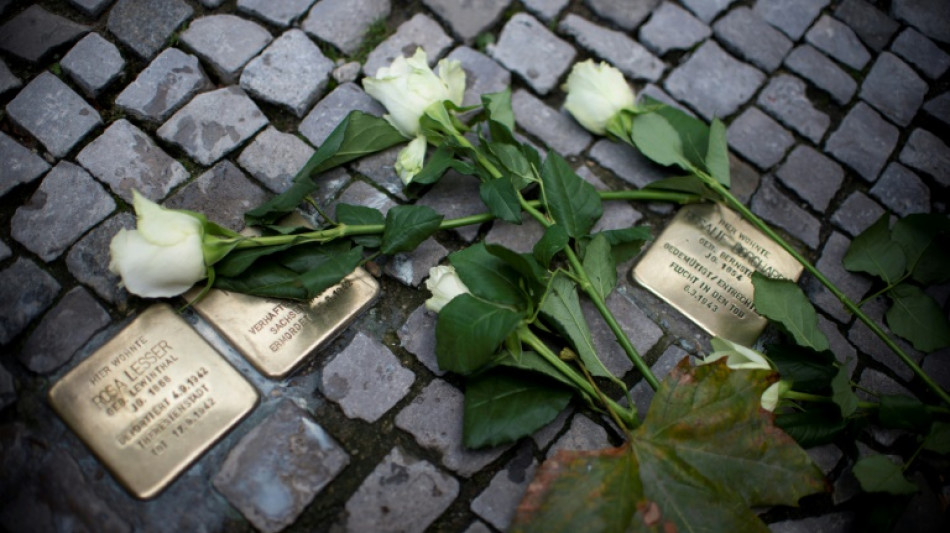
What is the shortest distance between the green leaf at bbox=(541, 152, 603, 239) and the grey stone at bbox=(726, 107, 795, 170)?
59 centimetres

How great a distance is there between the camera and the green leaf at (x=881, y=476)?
4.40ft

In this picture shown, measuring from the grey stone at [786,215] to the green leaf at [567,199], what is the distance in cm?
54

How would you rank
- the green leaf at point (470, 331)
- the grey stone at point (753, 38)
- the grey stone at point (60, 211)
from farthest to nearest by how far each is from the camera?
the grey stone at point (753, 38) < the grey stone at point (60, 211) < the green leaf at point (470, 331)

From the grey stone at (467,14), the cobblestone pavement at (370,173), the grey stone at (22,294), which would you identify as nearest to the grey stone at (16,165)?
the cobblestone pavement at (370,173)

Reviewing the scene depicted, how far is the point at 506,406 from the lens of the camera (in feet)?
4.52

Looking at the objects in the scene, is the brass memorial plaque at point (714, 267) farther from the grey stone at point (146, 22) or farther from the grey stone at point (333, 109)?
the grey stone at point (146, 22)

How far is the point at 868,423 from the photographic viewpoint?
1556 millimetres

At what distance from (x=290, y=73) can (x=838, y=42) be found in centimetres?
163

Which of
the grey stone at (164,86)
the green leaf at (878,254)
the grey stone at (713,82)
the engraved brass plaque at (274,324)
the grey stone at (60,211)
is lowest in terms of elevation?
the grey stone at (60,211)

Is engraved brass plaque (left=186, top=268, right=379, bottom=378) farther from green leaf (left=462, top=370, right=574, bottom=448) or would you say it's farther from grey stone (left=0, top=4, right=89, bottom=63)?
grey stone (left=0, top=4, right=89, bottom=63)

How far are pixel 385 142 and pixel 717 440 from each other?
1.02 metres

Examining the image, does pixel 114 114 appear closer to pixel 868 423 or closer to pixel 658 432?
pixel 658 432

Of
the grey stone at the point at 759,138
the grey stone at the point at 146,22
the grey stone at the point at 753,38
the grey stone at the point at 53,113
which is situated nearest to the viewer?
the grey stone at the point at 53,113

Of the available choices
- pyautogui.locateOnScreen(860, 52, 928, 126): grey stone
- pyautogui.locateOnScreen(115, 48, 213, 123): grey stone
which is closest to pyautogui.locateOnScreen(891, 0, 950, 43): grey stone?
pyautogui.locateOnScreen(860, 52, 928, 126): grey stone
